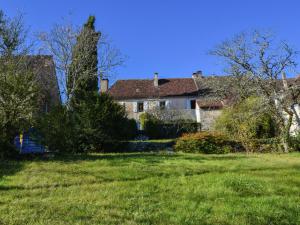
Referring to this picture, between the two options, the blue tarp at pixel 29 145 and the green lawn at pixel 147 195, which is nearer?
the green lawn at pixel 147 195

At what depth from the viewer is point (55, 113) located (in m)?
17.5

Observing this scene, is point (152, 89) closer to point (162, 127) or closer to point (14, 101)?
point (162, 127)

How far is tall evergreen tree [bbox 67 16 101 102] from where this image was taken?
21766 millimetres

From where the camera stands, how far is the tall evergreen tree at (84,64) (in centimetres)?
2177

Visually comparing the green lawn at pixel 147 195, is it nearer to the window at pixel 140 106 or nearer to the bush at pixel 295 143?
the bush at pixel 295 143

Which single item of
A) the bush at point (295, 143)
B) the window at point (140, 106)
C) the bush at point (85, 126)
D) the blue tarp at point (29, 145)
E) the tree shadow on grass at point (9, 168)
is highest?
the window at point (140, 106)

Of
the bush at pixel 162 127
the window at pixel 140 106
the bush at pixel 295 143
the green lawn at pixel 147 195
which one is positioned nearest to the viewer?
the green lawn at pixel 147 195

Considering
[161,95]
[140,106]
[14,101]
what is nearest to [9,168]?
[14,101]

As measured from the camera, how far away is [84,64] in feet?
74.2

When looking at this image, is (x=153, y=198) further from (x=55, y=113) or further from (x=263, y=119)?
(x=263, y=119)

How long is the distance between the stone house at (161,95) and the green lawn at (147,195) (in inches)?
1189

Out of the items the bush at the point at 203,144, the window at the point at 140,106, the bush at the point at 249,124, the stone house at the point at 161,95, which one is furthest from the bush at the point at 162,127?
the bush at the point at 203,144

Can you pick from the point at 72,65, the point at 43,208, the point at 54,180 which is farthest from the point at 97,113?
the point at 43,208

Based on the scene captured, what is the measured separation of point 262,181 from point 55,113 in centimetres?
1141
